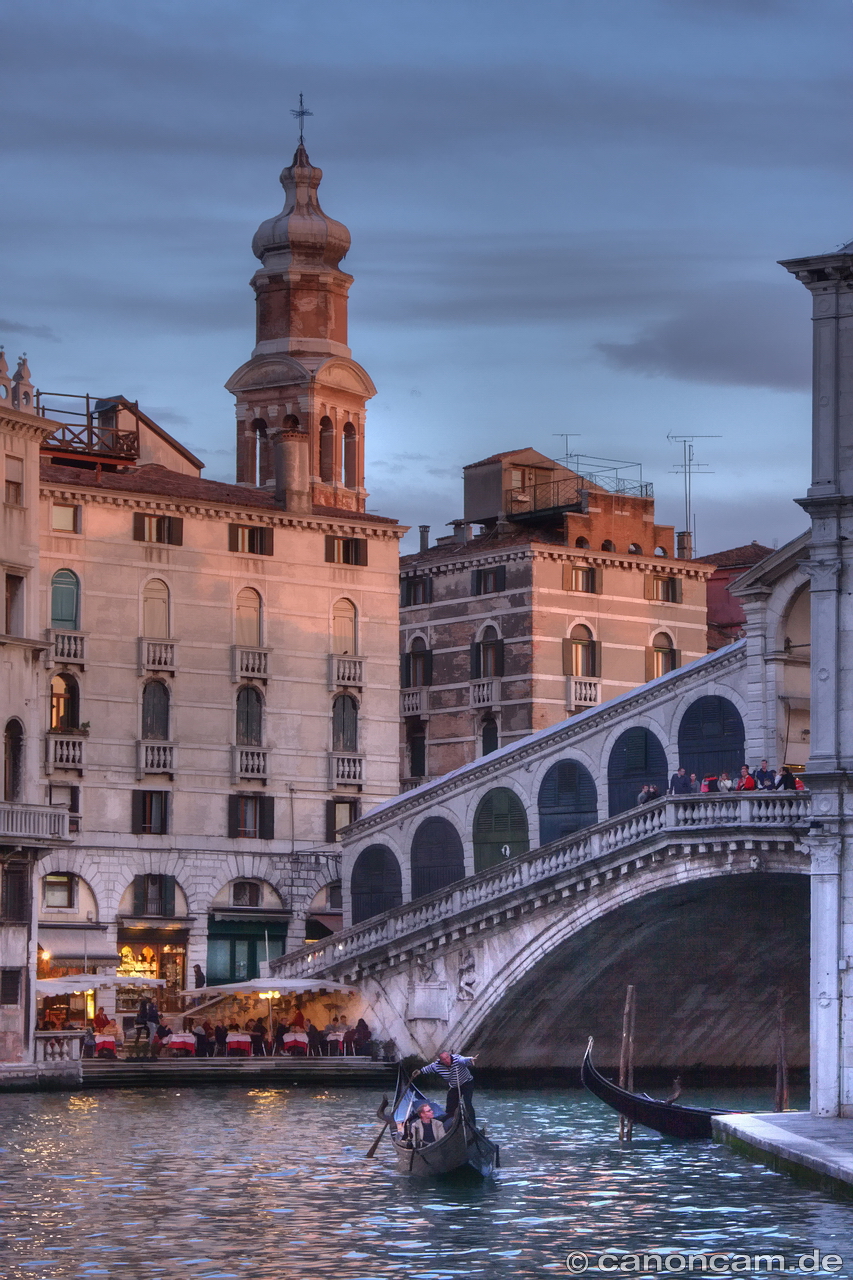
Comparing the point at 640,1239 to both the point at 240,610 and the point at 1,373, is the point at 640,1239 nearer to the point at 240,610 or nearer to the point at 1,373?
the point at 1,373

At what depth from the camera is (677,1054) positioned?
5169 cm

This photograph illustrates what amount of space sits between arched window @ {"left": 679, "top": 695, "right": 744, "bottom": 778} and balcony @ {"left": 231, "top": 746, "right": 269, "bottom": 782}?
11.9 meters

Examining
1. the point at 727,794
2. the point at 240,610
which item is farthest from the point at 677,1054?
the point at 240,610

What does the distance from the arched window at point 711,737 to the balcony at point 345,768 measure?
11.7m

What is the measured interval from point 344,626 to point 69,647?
740 cm

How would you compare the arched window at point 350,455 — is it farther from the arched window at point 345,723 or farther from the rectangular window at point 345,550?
the arched window at point 345,723

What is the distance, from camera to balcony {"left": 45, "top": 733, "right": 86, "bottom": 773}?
55406 mm

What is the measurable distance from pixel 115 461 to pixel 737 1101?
21947 mm

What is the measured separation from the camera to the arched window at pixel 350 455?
6775 cm

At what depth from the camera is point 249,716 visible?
193ft

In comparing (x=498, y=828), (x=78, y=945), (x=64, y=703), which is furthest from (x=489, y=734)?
(x=78, y=945)

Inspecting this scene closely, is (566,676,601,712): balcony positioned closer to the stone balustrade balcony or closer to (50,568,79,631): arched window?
(50,568,79,631): arched window

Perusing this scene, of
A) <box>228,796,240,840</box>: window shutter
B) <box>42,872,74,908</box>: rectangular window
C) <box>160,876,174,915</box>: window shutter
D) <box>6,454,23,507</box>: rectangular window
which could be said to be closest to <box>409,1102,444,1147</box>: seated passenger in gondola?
<box>6,454,23,507</box>: rectangular window

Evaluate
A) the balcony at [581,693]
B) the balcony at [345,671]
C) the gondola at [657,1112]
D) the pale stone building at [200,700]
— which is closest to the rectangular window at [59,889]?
the pale stone building at [200,700]
